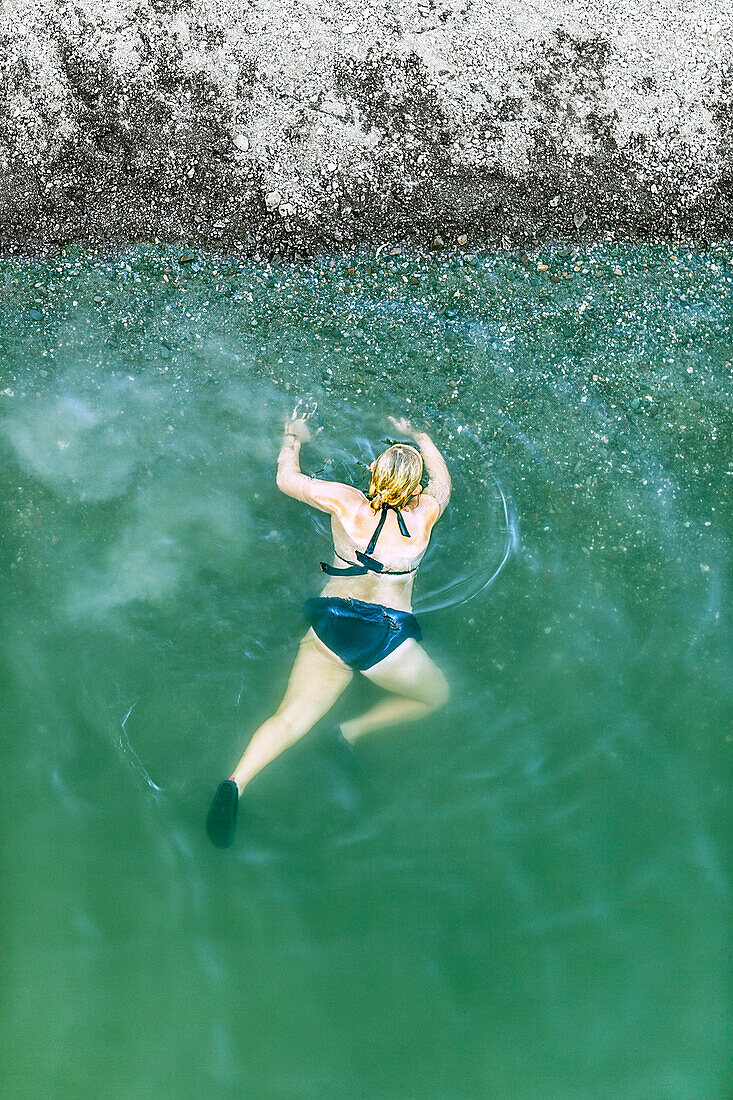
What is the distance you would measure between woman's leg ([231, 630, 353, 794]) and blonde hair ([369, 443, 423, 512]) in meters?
0.96

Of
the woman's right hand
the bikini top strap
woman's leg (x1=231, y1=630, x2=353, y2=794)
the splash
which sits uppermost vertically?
the bikini top strap

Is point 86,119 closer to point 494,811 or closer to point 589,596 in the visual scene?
point 589,596

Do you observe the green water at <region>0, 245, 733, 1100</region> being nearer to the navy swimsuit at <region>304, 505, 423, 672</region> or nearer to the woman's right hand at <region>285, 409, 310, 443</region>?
the woman's right hand at <region>285, 409, 310, 443</region>

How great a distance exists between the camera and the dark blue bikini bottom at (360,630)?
13.8ft

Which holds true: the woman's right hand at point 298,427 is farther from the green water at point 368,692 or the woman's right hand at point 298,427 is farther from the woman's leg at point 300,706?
the woman's leg at point 300,706

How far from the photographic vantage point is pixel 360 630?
4.20 m

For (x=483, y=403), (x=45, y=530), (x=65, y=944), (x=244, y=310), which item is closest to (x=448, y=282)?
(x=483, y=403)

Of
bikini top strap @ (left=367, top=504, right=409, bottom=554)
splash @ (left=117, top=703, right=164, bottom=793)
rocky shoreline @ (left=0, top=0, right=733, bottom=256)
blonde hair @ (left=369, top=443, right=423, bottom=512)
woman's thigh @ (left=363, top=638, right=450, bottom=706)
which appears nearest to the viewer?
blonde hair @ (left=369, top=443, right=423, bottom=512)

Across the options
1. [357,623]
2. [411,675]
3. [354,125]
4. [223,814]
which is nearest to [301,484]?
[357,623]

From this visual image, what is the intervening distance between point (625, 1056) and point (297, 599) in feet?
10.4

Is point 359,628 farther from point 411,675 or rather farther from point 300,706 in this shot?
point 300,706

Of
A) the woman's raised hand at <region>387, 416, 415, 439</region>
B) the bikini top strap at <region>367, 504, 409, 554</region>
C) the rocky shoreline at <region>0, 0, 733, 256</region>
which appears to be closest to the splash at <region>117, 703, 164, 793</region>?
the bikini top strap at <region>367, 504, 409, 554</region>

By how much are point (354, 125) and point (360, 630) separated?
11.0 ft

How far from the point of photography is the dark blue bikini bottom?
420 centimetres
